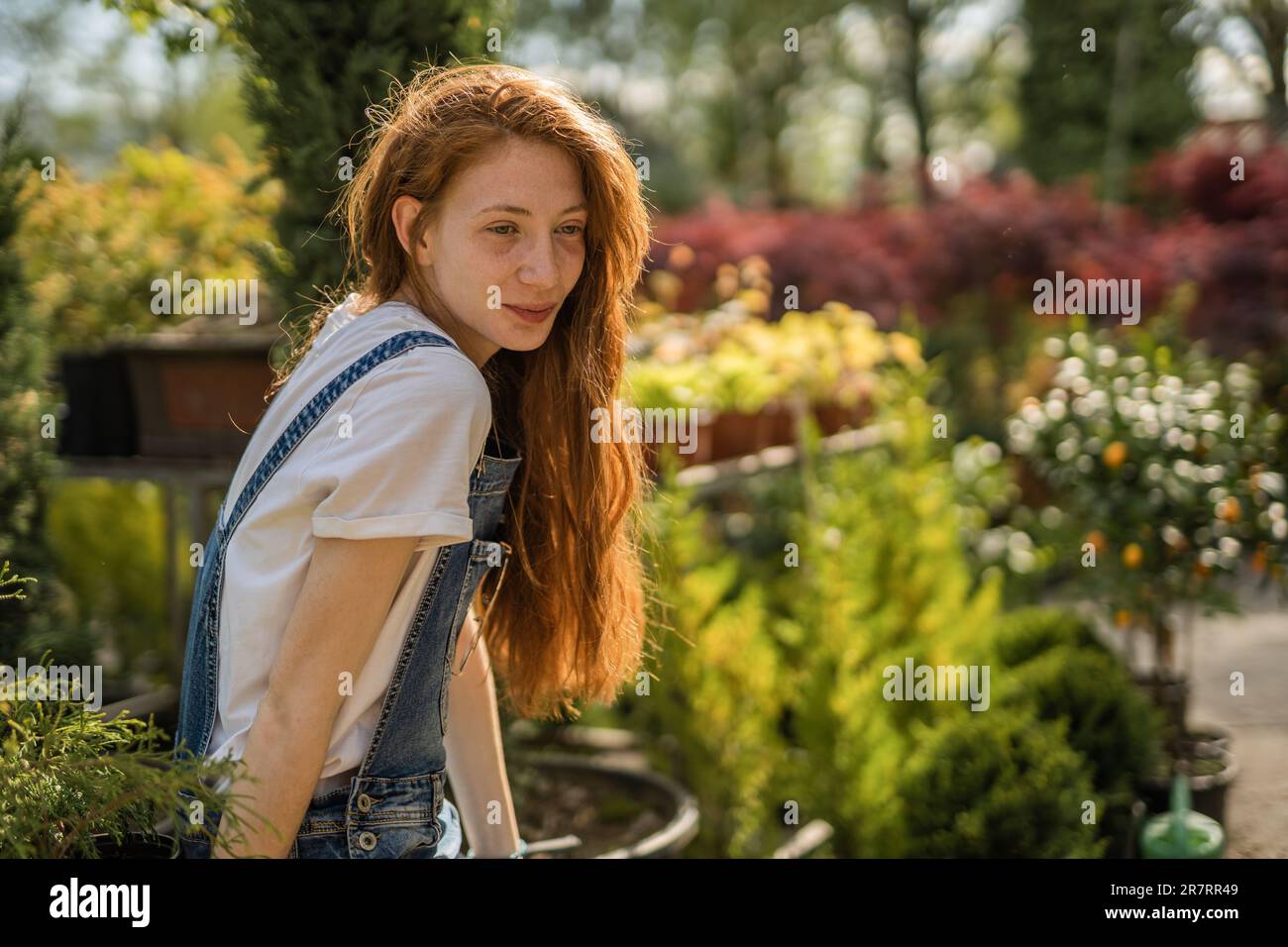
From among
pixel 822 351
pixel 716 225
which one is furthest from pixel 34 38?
pixel 822 351

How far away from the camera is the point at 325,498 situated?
1.30 m

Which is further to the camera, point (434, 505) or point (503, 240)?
point (503, 240)

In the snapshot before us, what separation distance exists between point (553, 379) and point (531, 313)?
0.16m

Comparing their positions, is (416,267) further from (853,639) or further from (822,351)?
(822,351)

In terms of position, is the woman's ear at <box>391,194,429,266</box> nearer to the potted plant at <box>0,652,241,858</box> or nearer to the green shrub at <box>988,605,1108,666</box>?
the potted plant at <box>0,652,241,858</box>

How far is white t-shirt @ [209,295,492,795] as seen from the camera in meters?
1.28

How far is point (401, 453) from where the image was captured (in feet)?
4.21

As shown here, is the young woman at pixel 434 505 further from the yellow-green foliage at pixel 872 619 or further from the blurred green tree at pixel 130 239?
the blurred green tree at pixel 130 239

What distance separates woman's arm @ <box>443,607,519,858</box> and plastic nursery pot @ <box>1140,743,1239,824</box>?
211 cm

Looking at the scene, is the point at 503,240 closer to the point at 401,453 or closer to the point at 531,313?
the point at 531,313

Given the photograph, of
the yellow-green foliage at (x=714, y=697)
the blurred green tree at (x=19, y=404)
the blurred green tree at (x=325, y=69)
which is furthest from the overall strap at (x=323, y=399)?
the yellow-green foliage at (x=714, y=697)

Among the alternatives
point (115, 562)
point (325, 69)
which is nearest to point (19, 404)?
point (325, 69)

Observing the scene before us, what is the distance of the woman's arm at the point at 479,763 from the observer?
1.77 meters
